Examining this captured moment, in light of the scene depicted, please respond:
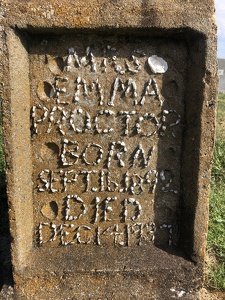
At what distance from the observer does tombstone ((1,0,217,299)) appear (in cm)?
172

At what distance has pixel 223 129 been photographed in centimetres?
659

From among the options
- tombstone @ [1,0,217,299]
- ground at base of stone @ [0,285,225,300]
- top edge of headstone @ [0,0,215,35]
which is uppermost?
top edge of headstone @ [0,0,215,35]

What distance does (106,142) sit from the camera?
1.96m

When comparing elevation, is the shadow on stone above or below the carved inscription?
below

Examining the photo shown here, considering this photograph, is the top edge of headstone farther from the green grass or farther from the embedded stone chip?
the green grass

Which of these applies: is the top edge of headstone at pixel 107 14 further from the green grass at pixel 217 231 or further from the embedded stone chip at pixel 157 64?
the green grass at pixel 217 231

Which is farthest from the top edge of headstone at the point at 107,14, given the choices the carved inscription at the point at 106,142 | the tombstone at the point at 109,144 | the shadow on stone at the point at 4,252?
the shadow on stone at the point at 4,252

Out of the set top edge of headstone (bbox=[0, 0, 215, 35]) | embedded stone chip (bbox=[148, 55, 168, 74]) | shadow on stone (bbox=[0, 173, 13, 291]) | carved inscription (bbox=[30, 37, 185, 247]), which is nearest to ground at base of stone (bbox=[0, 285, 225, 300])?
shadow on stone (bbox=[0, 173, 13, 291])

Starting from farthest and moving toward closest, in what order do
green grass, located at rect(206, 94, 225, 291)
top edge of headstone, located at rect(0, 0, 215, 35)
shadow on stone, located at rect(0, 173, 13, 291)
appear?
green grass, located at rect(206, 94, 225, 291) → shadow on stone, located at rect(0, 173, 13, 291) → top edge of headstone, located at rect(0, 0, 215, 35)

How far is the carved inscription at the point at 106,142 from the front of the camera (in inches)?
73.7

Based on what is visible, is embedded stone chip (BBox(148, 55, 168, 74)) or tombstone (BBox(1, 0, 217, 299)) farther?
embedded stone chip (BBox(148, 55, 168, 74))

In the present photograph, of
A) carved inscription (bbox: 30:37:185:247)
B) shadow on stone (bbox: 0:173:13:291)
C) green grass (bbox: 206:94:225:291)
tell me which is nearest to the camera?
carved inscription (bbox: 30:37:185:247)

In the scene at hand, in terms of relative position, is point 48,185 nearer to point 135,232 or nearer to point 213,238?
point 135,232

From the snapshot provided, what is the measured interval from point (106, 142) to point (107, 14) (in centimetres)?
68
